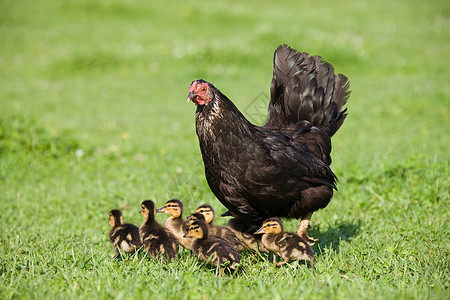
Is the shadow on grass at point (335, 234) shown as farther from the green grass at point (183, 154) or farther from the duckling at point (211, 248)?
the duckling at point (211, 248)

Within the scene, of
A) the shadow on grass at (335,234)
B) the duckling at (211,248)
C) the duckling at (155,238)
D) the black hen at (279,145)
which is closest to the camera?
the duckling at (211,248)

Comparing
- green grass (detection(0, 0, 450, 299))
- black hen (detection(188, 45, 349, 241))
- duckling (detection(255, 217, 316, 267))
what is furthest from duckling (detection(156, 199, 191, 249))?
duckling (detection(255, 217, 316, 267))

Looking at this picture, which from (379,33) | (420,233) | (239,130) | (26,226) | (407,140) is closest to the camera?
(239,130)

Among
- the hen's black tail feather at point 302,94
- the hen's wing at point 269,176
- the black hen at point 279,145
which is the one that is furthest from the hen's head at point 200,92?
the hen's black tail feather at point 302,94

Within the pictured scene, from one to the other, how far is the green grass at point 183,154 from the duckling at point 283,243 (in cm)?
11

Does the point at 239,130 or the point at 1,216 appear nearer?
the point at 239,130

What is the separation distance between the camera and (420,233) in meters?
4.81

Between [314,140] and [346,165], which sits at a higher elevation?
[314,140]

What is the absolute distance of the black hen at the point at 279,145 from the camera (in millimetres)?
3959

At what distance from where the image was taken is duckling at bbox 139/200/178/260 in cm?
409

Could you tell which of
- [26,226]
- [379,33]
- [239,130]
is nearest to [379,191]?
[239,130]

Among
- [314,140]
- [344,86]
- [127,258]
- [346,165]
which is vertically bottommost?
[127,258]

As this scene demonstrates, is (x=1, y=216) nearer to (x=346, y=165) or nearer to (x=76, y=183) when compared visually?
(x=76, y=183)

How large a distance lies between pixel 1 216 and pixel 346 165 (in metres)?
5.10
